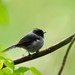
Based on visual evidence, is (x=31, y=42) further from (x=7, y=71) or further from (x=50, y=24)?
(x=7, y=71)

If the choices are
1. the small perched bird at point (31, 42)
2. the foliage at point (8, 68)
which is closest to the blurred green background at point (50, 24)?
the small perched bird at point (31, 42)

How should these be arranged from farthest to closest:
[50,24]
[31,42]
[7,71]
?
[50,24] → [31,42] → [7,71]

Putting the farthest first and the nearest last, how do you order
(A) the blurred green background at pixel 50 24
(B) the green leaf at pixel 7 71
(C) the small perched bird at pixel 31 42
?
(A) the blurred green background at pixel 50 24, (C) the small perched bird at pixel 31 42, (B) the green leaf at pixel 7 71

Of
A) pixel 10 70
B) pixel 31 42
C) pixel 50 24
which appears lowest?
pixel 50 24

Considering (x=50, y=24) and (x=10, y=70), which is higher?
(x=10, y=70)

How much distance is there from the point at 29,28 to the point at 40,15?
16 cm

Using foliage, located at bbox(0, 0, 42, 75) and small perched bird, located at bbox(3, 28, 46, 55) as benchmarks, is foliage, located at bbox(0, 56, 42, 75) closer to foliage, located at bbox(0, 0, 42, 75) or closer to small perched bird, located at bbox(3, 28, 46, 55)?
foliage, located at bbox(0, 0, 42, 75)

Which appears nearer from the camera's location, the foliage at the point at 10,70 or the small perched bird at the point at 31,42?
the foliage at the point at 10,70

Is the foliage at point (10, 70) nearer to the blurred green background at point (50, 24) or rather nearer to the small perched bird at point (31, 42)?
the small perched bird at point (31, 42)

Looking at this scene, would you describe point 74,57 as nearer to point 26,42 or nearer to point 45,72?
point 45,72

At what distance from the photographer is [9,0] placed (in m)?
0.85

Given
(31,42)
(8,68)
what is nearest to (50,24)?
(31,42)

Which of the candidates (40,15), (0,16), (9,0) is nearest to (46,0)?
(40,15)

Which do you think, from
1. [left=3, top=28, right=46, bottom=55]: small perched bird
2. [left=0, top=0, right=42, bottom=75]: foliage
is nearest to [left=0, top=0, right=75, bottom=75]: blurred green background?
[left=3, top=28, right=46, bottom=55]: small perched bird
